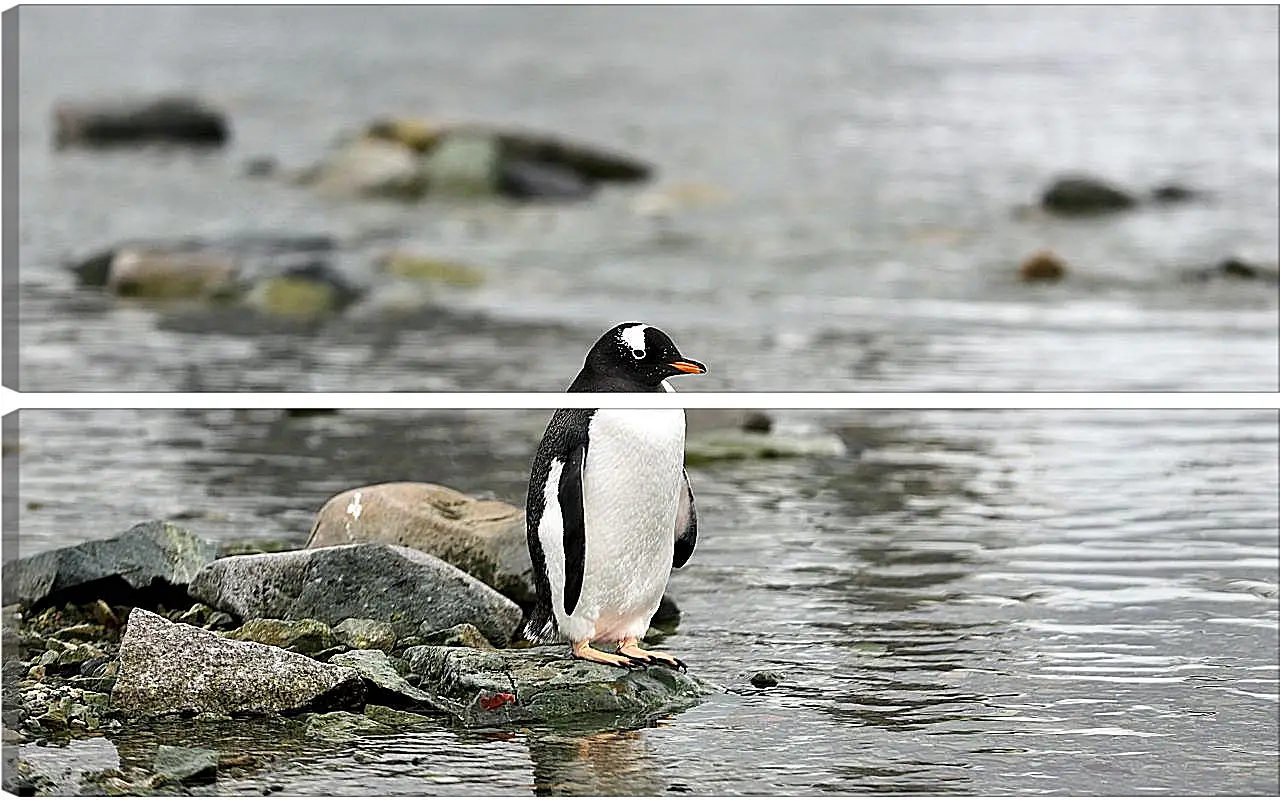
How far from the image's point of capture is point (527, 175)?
1736cm

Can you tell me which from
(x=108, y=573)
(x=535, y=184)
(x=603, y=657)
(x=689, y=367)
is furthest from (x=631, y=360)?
(x=535, y=184)

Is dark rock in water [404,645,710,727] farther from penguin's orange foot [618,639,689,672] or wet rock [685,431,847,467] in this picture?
wet rock [685,431,847,467]

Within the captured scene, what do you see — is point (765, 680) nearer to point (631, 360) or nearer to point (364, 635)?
point (631, 360)

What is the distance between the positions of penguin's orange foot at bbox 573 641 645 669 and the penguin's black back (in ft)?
0.52

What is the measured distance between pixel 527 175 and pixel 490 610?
1229cm

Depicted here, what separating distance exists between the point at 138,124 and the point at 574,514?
665 inches

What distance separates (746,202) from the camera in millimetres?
17078

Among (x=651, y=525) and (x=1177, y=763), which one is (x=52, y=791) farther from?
(x=1177, y=763)

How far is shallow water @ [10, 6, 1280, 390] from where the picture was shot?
33.8 feet

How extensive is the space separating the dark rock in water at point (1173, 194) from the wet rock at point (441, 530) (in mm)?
12487

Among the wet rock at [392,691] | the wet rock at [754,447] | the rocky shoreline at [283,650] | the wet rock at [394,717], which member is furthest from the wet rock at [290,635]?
the wet rock at [754,447]

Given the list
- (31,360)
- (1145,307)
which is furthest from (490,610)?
(1145,307)

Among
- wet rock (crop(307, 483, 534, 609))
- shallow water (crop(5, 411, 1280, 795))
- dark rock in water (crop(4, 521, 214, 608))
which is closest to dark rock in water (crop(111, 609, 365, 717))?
shallow water (crop(5, 411, 1280, 795))

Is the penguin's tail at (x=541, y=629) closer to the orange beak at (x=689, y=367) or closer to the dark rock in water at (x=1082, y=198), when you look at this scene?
the orange beak at (x=689, y=367)
